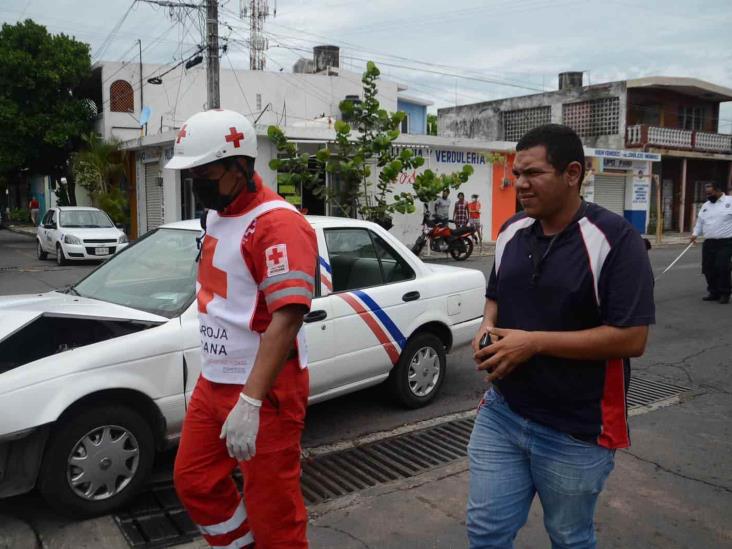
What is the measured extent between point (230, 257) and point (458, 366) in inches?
186

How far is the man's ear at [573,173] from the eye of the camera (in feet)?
6.91

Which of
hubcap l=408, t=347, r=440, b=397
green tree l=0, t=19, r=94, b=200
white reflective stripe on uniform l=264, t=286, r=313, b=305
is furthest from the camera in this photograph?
green tree l=0, t=19, r=94, b=200

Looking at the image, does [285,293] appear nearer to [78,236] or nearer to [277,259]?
[277,259]

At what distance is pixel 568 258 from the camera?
2059 mm

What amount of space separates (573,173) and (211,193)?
1231mm

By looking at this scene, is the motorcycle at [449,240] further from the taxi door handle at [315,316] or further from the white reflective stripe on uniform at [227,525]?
the white reflective stripe on uniform at [227,525]

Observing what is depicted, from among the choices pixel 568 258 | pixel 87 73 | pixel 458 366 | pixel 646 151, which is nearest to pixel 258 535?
pixel 568 258

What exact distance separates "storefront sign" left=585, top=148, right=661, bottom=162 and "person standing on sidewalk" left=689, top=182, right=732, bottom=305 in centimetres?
1516

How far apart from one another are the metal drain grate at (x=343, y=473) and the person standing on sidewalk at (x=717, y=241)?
694 cm

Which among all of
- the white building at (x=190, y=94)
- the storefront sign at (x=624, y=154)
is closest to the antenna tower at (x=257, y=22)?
the white building at (x=190, y=94)

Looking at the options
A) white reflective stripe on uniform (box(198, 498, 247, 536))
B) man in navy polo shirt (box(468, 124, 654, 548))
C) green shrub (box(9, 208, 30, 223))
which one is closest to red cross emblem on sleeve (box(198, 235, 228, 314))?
white reflective stripe on uniform (box(198, 498, 247, 536))

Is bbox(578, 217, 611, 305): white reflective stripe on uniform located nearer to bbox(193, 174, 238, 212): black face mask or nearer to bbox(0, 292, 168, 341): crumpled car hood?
bbox(193, 174, 238, 212): black face mask

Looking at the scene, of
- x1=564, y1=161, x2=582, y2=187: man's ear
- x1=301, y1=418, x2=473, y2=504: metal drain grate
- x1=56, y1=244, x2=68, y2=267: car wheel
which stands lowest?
x1=301, y1=418, x2=473, y2=504: metal drain grate

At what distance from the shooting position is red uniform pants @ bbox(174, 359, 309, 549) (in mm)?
2342
